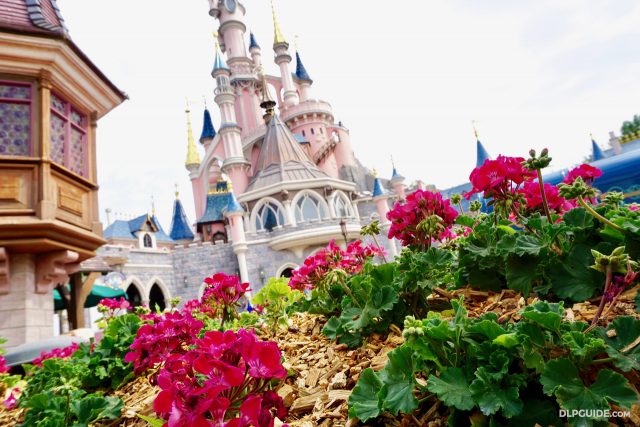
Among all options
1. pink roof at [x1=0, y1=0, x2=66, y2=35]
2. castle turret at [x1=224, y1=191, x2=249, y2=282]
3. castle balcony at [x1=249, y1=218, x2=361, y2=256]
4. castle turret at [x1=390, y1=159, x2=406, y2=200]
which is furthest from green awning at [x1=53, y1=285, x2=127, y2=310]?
castle turret at [x1=390, y1=159, x2=406, y2=200]

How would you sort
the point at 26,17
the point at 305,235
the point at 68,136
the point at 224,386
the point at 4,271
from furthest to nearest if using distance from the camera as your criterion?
the point at 305,235
the point at 68,136
the point at 26,17
the point at 4,271
the point at 224,386

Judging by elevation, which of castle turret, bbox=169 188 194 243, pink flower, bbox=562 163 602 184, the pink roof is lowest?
pink flower, bbox=562 163 602 184

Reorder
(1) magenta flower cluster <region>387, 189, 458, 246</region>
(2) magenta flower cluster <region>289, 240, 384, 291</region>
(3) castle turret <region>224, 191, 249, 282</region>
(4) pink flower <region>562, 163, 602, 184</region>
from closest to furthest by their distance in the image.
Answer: (4) pink flower <region>562, 163, 602, 184</region> < (1) magenta flower cluster <region>387, 189, 458, 246</region> < (2) magenta flower cluster <region>289, 240, 384, 291</region> < (3) castle turret <region>224, 191, 249, 282</region>

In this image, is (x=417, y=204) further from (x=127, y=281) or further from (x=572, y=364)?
(x=127, y=281)

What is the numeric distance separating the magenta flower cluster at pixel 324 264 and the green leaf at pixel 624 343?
154 cm

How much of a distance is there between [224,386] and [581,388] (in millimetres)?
1034

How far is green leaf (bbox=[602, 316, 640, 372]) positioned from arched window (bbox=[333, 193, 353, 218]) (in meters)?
19.5

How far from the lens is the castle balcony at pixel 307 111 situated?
32812 mm

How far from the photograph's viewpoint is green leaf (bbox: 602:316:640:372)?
1.16 metres

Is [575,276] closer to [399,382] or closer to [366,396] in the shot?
[399,382]

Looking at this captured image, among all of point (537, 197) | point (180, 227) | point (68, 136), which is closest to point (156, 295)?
point (180, 227)

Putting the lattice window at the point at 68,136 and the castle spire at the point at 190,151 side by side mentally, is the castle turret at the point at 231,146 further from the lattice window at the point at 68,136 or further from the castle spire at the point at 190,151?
the lattice window at the point at 68,136

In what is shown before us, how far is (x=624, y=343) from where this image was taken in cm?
124

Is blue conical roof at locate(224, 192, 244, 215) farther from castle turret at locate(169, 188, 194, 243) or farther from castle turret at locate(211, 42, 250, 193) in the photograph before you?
castle turret at locate(169, 188, 194, 243)
